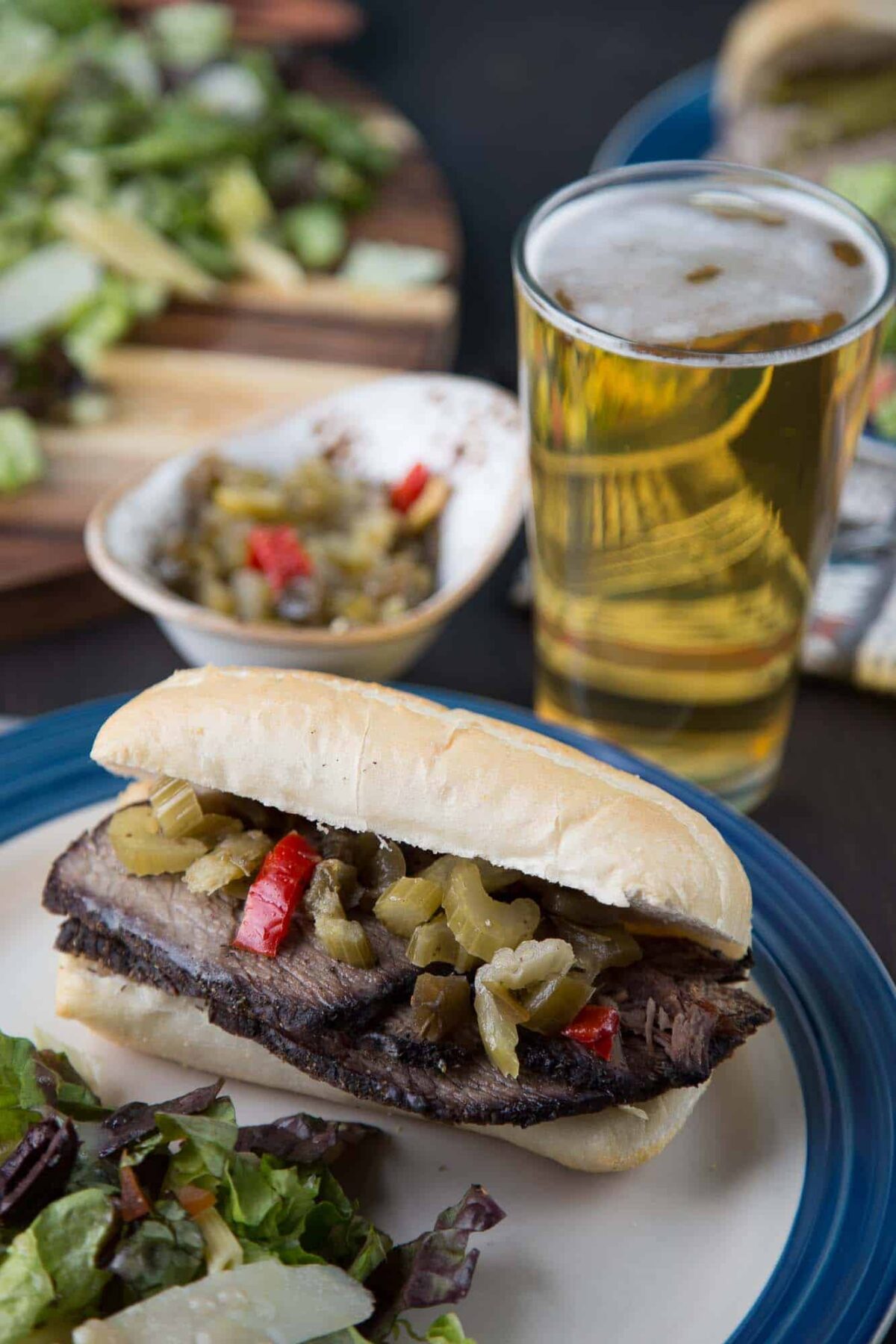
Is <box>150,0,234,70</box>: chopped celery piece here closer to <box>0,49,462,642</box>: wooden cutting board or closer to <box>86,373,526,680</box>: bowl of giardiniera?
<box>0,49,462,642</box>: wooden cutting board

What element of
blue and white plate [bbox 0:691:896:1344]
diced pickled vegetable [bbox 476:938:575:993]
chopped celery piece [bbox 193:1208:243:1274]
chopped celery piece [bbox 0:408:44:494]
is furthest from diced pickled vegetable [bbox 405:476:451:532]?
chopped celery piece [bbox 193:1208:243:1274]

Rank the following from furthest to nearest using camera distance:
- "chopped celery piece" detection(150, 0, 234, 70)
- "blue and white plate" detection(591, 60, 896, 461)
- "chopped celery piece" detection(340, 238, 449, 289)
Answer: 1. "chopped celery piece" detection(150, 0, 234, 70)
2. "blue and white plate" detection(591, 60, 896, 461)
3. "chopped celery piece" detection(340, 238, 449, 289)

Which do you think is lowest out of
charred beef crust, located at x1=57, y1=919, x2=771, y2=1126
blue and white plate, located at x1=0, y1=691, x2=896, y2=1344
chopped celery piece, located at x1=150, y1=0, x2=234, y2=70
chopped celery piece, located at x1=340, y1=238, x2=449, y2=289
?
blue and white plate, located at x1=0, y1=691, x2=896, y2=1344

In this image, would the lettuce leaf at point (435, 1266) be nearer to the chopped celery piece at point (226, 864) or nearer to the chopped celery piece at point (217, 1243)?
the chopped celery piece at point (217, 1243)

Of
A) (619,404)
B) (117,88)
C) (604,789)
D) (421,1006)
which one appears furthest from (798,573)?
(117,88)

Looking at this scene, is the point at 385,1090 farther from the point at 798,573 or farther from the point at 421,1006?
the point at 798,573

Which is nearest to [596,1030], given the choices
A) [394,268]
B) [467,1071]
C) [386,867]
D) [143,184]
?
[467,1071]

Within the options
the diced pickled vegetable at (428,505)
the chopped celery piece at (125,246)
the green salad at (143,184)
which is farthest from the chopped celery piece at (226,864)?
the chopped celery piece at (125,246)

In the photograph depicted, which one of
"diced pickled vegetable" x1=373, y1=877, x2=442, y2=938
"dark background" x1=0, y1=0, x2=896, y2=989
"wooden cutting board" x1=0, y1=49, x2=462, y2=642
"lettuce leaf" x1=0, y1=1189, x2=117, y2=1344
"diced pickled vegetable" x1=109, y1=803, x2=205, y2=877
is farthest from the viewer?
"wooden cutting board" x1=0, y1=49, x2=462, y2=642
